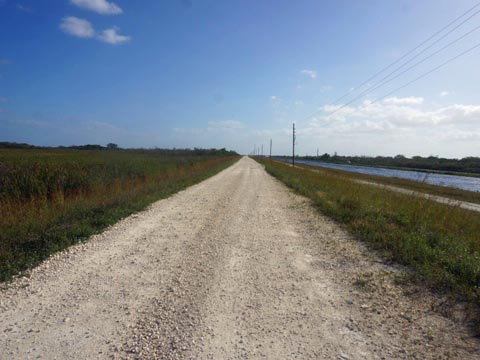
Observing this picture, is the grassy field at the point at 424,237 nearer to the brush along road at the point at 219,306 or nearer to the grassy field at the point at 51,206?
the brush along road at the point at 219,306

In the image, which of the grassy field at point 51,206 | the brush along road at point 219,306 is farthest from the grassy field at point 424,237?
the grassy field at point 51,206

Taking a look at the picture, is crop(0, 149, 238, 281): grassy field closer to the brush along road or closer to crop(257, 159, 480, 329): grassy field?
the brush along road

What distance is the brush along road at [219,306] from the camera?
2535 mm

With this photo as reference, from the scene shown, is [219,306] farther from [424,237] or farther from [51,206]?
[51,206]

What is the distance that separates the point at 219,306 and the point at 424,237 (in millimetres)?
5424

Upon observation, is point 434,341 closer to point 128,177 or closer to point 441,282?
point 441,282

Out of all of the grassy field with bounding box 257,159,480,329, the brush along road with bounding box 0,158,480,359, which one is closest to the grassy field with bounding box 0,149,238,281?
the brush along road with bounding box 0,158,480,359

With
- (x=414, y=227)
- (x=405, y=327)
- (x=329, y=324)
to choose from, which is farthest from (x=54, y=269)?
(x=414, y=227)

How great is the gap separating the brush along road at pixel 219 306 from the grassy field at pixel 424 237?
0.55 metres

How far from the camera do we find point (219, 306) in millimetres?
3270

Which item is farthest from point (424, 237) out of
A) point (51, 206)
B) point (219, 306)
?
point (51, 206)

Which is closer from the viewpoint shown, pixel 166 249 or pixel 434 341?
pixel 434 341

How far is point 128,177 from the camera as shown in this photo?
1605 cm

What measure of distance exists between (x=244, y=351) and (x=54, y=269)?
3.62m
